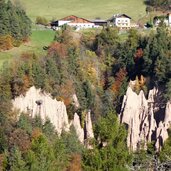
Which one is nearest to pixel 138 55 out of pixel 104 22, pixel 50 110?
pixel 50 110

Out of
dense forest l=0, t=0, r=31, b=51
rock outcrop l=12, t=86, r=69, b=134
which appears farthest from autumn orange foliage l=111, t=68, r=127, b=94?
dense forest l=0, t=0, r=31, b=51

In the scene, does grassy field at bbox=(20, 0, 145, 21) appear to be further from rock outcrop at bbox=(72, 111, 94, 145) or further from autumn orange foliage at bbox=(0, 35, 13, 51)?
rock outcrop at bbox=(72, 111, 94, 145)

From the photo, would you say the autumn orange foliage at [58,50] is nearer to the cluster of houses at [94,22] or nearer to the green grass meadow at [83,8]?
the cluster of houses at [94,22]

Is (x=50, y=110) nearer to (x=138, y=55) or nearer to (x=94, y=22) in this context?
(x=138, y=55)

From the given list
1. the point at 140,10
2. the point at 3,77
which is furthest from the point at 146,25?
the point at 3,77

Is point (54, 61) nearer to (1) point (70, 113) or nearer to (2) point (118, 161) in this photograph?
(1) point (70, 113)

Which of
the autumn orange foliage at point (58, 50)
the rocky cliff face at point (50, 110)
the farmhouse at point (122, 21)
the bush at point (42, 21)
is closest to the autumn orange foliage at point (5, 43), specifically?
the autumn orange foliage at point (58, 50)

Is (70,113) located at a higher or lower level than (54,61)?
lower
